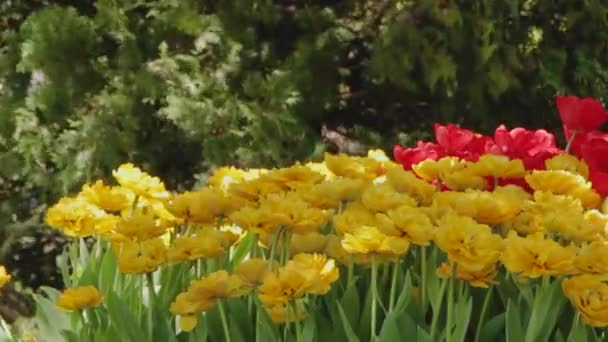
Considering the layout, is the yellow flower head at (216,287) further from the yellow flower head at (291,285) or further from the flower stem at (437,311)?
the flower stem at (437,311)

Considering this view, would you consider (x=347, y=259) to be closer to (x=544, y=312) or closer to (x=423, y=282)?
(x=423, y=282)

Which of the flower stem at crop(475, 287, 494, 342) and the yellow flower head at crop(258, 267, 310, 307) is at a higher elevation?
the yellow flower head at crop(258, 267, 310, 307)

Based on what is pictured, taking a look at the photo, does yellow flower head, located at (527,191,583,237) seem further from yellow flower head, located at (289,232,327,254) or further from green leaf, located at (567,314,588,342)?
yellow flower head, located at (289,232,327,254)

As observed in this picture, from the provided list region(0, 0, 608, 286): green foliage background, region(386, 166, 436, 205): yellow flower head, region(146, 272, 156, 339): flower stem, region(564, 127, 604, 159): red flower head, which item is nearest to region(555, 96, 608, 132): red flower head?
region(564, 127, 604, 159): red flower head

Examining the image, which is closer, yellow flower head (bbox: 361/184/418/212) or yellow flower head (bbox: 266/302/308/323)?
yellow flower head (bbox: 266/302/308/323)

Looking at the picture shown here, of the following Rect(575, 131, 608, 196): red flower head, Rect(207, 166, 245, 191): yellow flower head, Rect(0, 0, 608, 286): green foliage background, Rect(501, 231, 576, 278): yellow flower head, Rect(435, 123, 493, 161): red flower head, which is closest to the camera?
Rect(501, 231, 576, 278): yellow flower head

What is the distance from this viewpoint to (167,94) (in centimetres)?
334

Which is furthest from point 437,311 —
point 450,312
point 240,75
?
point 240,75

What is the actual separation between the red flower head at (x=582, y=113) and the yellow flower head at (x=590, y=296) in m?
0.76

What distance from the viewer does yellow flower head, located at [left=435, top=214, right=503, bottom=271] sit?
128cm

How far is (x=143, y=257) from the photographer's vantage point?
142cm

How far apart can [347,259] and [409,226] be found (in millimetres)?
169

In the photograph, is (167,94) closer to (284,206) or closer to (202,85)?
(202,85)

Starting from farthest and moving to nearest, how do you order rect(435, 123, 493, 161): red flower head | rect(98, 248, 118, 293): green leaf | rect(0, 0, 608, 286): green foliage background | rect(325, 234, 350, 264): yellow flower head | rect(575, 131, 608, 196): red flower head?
rect(0, 0, 608, 286): green foliage background, rect(435, 123, 493, 161): red flower head, rect(575, 131, 608, 196): red flower head, rect(98, 248, 118, 293): green leaf, rect(325, 234, 350, 264): yellow flower head
